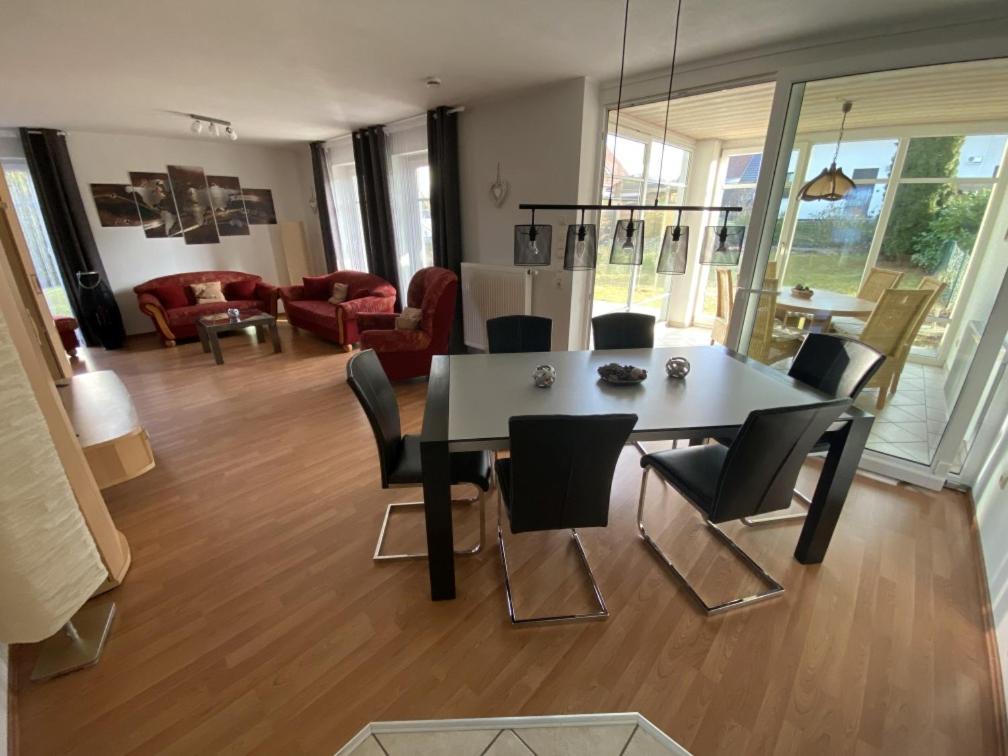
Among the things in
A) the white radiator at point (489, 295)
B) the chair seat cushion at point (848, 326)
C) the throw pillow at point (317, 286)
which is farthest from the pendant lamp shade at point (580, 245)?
the throw pillow at point (317, 286)

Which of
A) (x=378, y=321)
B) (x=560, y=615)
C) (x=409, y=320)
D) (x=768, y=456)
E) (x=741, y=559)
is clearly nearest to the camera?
(x=768, y=456)

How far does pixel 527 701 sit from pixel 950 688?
4.85ft

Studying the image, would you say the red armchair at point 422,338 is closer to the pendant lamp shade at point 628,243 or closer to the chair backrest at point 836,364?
the pendant lamp shade at point 628,243

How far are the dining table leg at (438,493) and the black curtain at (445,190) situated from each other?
3.00 meters

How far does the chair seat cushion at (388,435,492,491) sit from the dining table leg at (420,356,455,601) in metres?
0.17

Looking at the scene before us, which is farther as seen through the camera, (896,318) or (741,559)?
(896,318)

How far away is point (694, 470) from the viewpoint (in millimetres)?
1853

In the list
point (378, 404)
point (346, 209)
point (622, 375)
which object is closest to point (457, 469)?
point (378, 404)

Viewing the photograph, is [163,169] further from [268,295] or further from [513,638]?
[513,638]

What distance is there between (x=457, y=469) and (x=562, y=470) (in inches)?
23.8

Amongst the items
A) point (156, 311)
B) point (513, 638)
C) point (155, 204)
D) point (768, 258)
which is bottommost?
point (513, 638)

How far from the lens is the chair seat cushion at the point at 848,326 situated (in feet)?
9.75

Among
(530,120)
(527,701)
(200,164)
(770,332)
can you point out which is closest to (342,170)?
(200,164)

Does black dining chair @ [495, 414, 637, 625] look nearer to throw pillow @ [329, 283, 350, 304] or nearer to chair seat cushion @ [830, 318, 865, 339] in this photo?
chair seat cushion @ [830, 318, 865, 339]
